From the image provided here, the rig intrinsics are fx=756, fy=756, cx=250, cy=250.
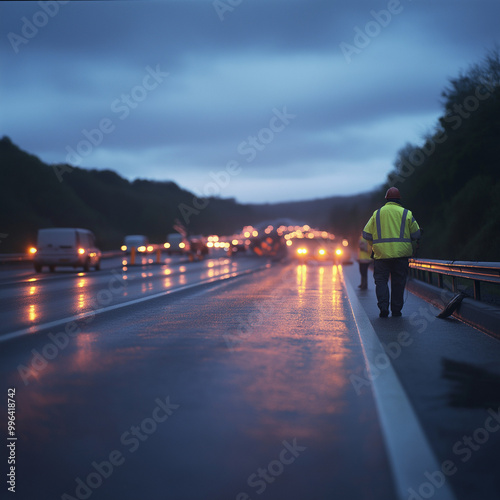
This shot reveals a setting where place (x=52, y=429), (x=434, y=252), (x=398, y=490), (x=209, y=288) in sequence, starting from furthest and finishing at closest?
1. (x=434, y=252)
2. (x=209, y=288)
3. (x=52, y=429)
4. (x=398, y=490)

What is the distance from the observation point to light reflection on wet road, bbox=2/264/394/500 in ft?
14.5

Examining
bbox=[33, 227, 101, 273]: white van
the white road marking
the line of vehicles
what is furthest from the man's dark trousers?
bbox=[33, 227, 101, 273]: white van

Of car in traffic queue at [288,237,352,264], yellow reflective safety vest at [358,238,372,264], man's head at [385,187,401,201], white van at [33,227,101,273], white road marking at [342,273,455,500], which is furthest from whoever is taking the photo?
car in traffic queue at [288,237,352,264]

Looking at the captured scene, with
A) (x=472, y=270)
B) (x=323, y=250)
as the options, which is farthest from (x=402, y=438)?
(x=323, y=250)

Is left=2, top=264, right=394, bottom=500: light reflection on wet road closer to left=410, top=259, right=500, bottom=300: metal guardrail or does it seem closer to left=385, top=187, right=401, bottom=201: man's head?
left=410, top=259, right=500, bottom=300: metal guardrail

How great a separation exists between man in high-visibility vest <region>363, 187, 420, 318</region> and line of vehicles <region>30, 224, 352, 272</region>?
846 inches

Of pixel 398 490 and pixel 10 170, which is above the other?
pixel 10 170

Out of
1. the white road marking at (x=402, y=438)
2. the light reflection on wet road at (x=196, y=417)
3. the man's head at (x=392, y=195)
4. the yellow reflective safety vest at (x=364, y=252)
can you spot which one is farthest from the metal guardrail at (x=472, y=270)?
the white road marking at (x=402, y=438)

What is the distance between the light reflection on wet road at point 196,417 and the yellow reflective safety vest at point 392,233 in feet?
7.81

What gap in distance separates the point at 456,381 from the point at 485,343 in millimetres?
2700

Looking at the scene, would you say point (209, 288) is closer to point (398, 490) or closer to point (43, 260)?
point (43, 260)

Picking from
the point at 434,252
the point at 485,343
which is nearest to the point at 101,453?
A: the point at 485,343

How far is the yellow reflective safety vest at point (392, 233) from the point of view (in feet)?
40.4

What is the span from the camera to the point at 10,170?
92.2 metres
